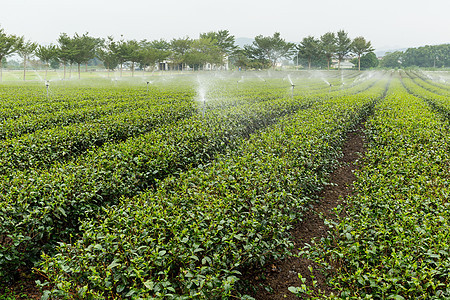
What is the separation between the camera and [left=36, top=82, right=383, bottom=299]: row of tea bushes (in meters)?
2.09

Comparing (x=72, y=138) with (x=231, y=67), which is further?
(x=231, y=67)

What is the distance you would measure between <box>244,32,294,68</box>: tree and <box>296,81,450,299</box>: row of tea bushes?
7843cm

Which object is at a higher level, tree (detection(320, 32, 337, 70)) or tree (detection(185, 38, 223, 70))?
tree (detection(320, 32, 337, 70))

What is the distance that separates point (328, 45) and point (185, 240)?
88982mm

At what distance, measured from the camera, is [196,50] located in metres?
64.9

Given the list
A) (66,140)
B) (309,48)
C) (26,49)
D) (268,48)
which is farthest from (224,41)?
(66,140)

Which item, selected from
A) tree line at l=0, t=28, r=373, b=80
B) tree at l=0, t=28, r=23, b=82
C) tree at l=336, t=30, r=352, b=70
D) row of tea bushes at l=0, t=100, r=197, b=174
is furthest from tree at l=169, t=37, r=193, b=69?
row of tea bushes at l=0, t=100, r=197, b=174

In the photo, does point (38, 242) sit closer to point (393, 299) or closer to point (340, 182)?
point (393, 299)

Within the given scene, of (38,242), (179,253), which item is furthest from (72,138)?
(179,253)

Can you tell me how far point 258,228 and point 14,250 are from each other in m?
2.69

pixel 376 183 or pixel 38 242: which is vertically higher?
pixel 376 183

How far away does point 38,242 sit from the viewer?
3.52 m

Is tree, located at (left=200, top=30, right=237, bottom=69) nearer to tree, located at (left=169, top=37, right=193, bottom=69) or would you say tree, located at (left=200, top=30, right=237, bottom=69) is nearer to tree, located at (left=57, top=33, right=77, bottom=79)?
tree, located at (left=169, top=37, right=193, bottom=69)

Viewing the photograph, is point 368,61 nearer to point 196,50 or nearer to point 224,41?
point 224,41
